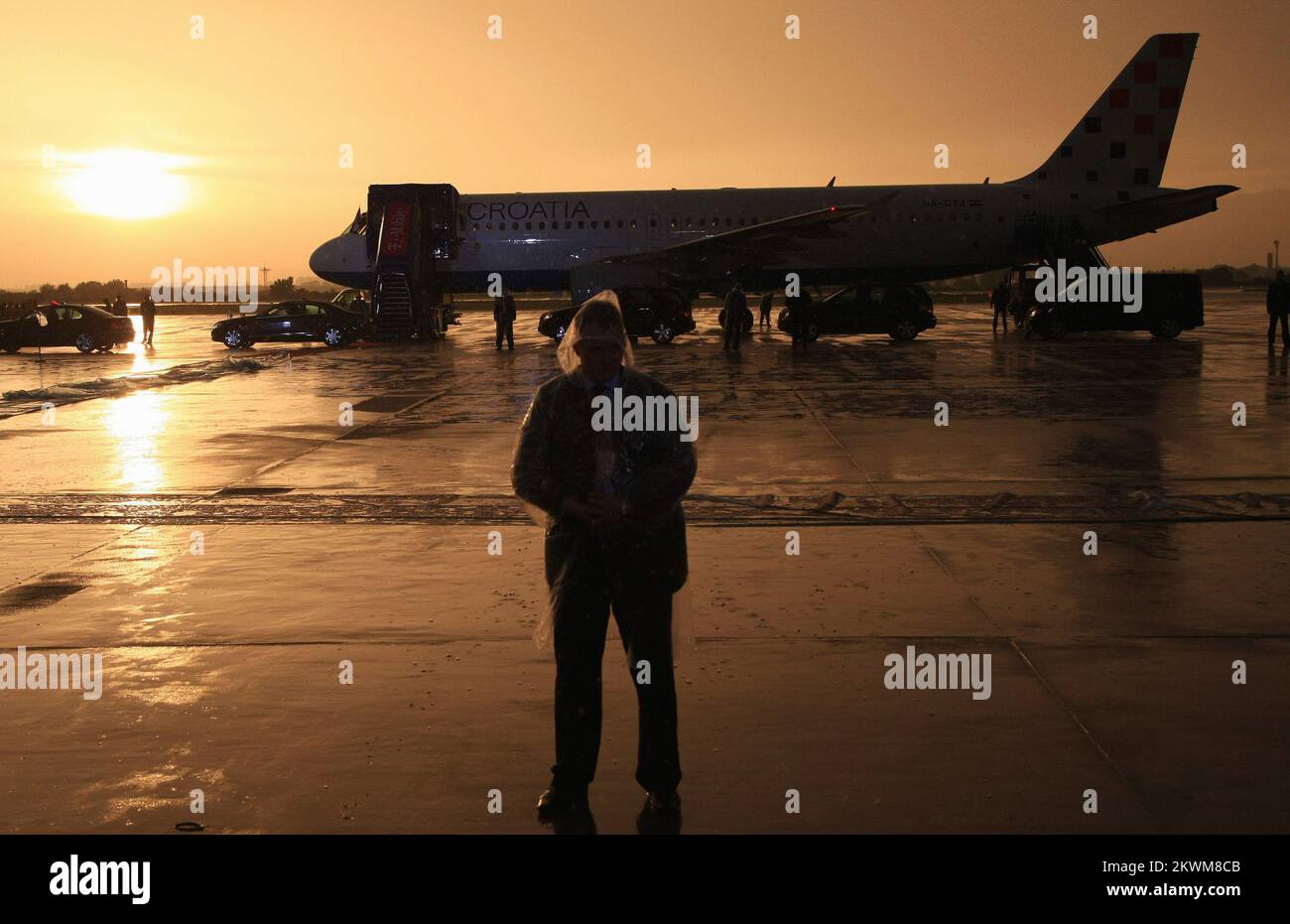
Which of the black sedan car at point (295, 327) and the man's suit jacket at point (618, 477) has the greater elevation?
the black sedan car at point (295, 327)

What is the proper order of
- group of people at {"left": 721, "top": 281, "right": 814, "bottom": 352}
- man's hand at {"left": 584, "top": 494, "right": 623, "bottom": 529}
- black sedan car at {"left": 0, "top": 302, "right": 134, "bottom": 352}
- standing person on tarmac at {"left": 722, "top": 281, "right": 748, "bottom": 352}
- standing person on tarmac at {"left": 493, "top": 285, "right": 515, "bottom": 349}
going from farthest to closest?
1. black sedan car at {"left": 0, "top": 302, "right": 134, "bottom": 352}
2. standing person on tarmac at {"left": 493, "top": 285, "right": 515, "bottom": 349}
3. group of people at {"left": 721, "top": 281, "right": 814, "bottom": 352}
4. standing person on tarmac at {"left": 722, "top": 281, "right": 748, "bottom": 352}
5. man's hand at {"left": 584, "top": 494, "right": 623, "bottom": 529}

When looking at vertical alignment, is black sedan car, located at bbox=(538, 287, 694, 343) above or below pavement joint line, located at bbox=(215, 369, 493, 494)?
above

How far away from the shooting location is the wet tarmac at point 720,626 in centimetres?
568

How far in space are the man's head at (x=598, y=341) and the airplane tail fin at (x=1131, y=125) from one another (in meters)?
43.1

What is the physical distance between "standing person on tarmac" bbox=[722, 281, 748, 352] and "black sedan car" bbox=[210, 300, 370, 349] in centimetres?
1362

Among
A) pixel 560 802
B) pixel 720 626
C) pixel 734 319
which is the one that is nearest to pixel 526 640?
pixel 720 626

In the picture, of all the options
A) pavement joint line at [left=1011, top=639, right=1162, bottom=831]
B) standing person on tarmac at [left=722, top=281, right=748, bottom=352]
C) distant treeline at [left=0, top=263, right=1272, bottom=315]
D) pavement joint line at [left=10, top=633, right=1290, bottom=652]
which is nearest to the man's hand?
pavement joint line at [left=1011, top=639, right=1162, bottom=831]

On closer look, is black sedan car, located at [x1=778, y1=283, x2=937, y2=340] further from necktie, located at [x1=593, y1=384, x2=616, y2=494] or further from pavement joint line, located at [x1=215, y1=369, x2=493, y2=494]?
necktie, located at [x1=593, y1=384, x2=616, y2=494]

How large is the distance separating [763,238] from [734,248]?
1010 mm

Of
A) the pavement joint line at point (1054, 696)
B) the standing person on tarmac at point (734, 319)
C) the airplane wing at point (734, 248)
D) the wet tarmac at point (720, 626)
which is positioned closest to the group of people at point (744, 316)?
the standing person on tarmac at point (734, 319)

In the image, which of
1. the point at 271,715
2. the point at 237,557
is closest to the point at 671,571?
the point at 271,715

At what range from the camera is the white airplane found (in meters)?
43.1

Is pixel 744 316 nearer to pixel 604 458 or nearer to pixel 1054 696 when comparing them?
pixel 1054 696

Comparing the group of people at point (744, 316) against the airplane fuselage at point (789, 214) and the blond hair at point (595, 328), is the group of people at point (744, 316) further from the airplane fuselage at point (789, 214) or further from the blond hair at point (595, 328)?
the blond hair at point (595, 328)
